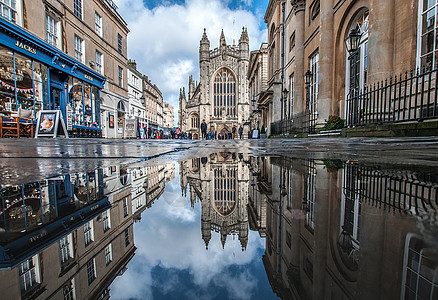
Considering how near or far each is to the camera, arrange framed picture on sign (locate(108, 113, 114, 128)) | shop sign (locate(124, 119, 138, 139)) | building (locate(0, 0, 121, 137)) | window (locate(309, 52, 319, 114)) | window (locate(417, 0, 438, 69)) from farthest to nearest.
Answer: shop sign (locate(124, 119, 138, 139)), framed picture on sign (locate(108, 113, 114, 128)), window (locate(309, 52, 319, 114)), building (locate(0, 0, 121, 137)), window (locate(417, 0, 438, 69))

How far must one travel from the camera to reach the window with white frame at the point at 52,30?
11.6 m

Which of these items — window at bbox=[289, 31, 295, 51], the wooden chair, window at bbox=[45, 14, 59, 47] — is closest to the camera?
the wooden chair

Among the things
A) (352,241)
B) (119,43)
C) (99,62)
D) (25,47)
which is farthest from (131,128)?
(352,241)

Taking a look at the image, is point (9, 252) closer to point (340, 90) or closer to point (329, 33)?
point (340, 90)

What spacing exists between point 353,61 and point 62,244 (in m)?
8.97

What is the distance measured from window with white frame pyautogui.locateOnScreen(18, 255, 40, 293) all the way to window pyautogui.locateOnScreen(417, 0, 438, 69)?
8266 millimetres

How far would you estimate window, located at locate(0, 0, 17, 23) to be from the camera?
8.57m

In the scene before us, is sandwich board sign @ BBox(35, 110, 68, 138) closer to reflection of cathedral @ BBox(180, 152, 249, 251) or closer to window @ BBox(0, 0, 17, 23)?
window @ BBox(0, 0, 17, 23)

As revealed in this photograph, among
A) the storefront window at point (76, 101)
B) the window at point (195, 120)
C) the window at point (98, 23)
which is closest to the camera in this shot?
the storefront window at point (76, 101)

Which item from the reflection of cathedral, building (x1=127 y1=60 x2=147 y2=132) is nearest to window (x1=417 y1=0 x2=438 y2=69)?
the reflection of cathedral

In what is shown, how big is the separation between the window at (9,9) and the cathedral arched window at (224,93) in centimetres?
3889

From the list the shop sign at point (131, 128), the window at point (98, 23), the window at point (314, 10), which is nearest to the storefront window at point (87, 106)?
the shop sign at point (131, 128)

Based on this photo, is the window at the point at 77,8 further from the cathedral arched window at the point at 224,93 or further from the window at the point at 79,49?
the cathedral arched window at the point at 224,93

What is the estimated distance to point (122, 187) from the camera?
109 cm
